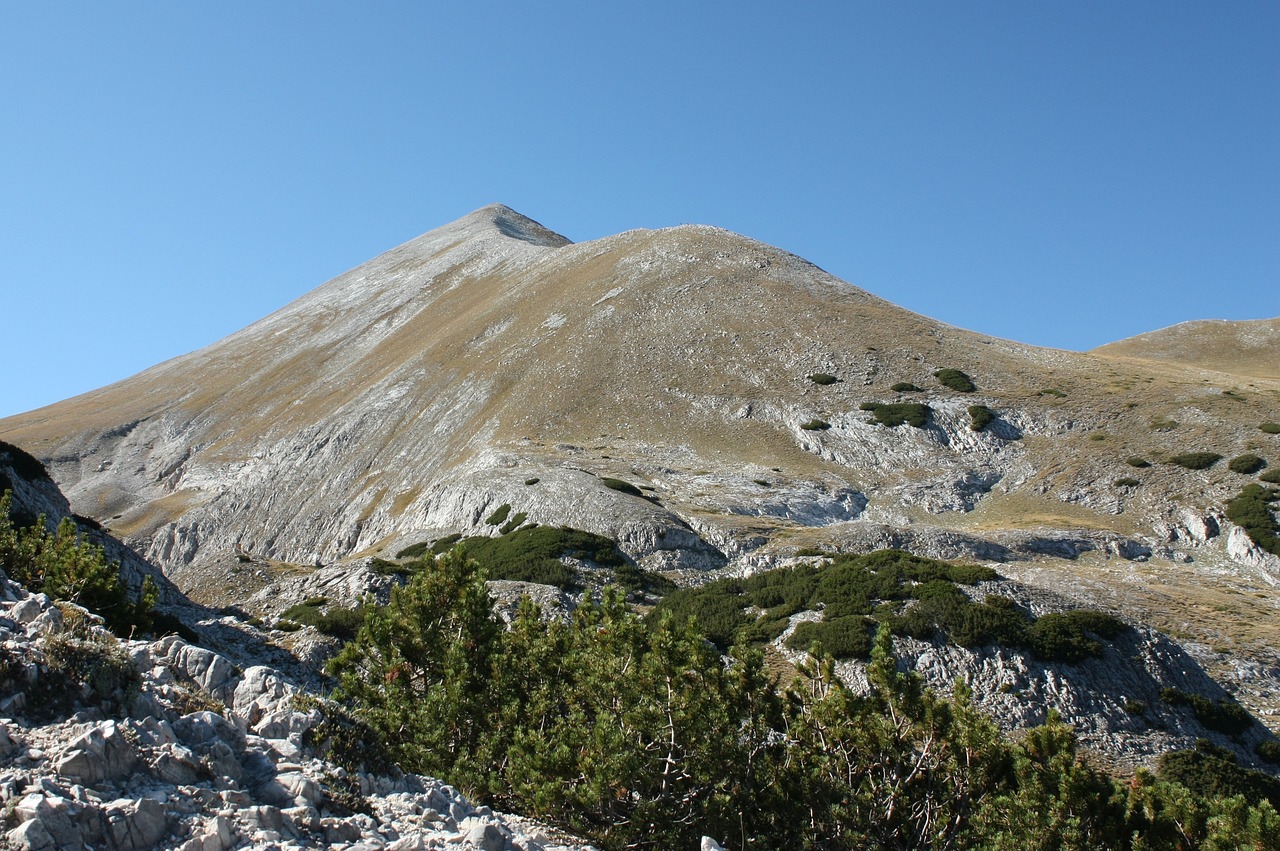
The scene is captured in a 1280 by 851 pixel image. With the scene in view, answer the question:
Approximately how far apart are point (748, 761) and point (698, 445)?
48.6 meters

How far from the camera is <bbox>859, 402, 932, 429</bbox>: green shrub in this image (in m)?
62.2

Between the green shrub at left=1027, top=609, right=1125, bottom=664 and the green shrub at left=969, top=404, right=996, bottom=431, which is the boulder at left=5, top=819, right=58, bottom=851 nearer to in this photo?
the green shrub at left=1027, top=609, right=1125, bottom=664

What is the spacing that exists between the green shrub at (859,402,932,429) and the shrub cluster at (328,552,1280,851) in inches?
1918

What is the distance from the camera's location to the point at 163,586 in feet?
106

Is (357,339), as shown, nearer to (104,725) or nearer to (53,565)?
(53,565)

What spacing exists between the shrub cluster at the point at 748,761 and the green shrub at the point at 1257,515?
114 ft

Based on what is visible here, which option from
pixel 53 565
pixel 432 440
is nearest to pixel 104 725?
pixel 53 565

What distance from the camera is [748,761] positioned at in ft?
46.0

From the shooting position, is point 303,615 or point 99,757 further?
point 303,615

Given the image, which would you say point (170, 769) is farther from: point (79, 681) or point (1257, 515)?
point (1257, 515)

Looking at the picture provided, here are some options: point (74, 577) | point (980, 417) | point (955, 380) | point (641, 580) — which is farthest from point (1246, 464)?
point (74, 577)

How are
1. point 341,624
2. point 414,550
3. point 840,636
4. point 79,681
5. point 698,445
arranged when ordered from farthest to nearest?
point 698,445, point 414,550, point 341,624, point 840,636, point 79,681

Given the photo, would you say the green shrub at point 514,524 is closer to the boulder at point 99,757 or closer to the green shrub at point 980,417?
the green shrub at point 980,417

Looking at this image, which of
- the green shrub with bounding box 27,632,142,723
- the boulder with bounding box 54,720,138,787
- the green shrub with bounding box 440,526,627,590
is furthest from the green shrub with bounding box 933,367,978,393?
the boulder with bounding box 54,720,138,787
